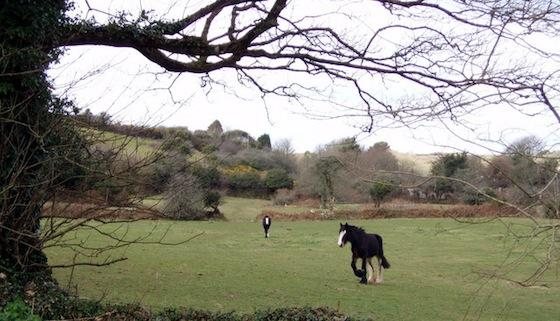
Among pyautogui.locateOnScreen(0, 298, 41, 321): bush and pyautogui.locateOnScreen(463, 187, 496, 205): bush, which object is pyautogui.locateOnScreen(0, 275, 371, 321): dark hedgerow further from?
pyautogui.locateOnScreen(463, 187, 496, 205): bush

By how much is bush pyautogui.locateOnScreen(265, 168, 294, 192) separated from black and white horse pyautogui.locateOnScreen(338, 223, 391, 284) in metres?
41.1

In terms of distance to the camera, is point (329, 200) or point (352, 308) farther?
point (329, 200)

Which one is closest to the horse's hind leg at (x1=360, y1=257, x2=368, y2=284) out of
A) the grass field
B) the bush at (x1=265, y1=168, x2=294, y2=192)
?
the grass field

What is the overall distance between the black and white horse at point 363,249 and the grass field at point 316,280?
44 centimetres

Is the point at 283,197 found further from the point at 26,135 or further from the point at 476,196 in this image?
the point at 476,196

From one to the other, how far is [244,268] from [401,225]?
953 inches

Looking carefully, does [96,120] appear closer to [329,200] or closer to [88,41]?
[88,41]

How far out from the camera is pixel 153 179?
836 cm

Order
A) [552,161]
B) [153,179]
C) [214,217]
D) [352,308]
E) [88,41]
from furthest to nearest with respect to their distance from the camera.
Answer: [214,217] < [352,308] < [88,41] < [153,179] < [552,161]

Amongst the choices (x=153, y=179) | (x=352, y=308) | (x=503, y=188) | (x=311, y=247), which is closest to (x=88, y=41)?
(x=153, y=179)

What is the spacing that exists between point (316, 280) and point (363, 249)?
62.9 inches

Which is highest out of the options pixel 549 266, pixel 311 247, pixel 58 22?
pixel 58 22

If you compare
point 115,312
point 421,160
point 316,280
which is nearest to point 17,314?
point 115,312

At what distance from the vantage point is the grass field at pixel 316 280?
1159 cm
